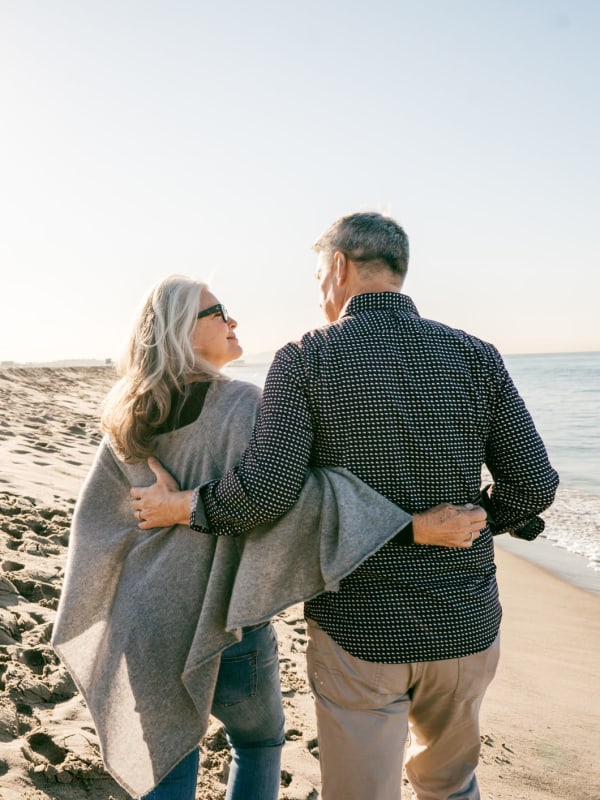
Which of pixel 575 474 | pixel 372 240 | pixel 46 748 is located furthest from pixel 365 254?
pixel 575 474

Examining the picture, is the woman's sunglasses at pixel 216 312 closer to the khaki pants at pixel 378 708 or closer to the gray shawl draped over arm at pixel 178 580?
the gray shawl draped over arm at pixel 178 580

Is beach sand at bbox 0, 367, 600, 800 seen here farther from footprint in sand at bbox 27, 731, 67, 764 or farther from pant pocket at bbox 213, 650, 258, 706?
pant pocket at bbox 213, 650, 258, 706

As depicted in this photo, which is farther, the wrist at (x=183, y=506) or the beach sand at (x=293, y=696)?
the beach sand at (x=293, y=696)

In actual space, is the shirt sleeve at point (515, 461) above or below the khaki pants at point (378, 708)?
above

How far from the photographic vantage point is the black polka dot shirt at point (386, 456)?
1906mm

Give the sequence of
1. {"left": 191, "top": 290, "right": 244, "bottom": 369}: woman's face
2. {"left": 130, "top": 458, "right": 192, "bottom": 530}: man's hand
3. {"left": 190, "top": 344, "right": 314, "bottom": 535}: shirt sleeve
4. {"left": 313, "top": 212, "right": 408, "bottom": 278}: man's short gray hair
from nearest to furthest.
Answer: {"left": 190, "top": 344, "right": 314, "bottom": 535}: shirt sleeve → {"left": 130, "top": 458, "right": 192, "bottom": 530}: man's hand → {"left": 313, "top": 212, "right": 408, "bottom": 278}: man's short gray hair → {"left": 191, "top": 290, "right": 244, "bottom": 369}: woman's face

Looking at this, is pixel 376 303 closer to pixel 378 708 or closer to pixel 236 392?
pixel 236 392

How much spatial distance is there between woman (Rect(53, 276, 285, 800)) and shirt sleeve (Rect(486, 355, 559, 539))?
0.72 meters

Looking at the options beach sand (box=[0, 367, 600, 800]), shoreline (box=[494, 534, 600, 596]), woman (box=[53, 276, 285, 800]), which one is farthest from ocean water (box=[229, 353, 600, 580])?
woman (box=[53, 276, 285, 800])

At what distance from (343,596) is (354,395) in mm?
559

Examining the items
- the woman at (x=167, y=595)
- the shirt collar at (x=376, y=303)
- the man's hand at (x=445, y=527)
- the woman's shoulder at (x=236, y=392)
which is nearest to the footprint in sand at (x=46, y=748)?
the woman at (x=167, y=595)

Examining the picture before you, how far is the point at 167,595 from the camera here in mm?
2021

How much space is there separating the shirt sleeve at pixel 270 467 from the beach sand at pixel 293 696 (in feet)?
4.43

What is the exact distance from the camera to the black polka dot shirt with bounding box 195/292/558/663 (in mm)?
1906
